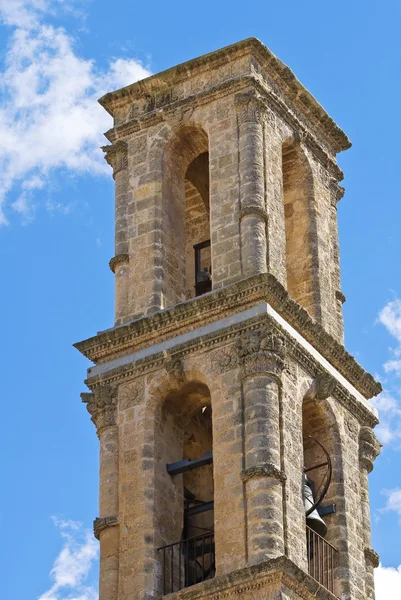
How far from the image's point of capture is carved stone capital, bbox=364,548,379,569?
40.4 meters

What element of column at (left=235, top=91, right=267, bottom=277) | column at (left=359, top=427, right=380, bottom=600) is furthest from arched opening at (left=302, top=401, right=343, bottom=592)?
column at (left=235, top=91, right=267, bottom=277)

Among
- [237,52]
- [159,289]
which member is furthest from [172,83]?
[159,289]

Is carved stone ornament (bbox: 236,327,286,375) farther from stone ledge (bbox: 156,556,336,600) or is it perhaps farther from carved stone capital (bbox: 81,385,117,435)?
stone ledge (bbox: 156,556,336,600)

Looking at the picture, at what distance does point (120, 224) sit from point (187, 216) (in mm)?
2210

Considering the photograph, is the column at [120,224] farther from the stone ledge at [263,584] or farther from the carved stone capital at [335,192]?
the stone ledge at [263,584]

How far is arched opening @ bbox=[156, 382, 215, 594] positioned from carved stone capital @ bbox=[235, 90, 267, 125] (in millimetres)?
4974

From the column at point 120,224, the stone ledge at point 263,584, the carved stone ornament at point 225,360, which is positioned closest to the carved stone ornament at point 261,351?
the carved stone ornament at point 225,360

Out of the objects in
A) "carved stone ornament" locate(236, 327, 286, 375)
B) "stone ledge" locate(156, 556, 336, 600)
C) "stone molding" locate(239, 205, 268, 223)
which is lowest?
"stone ledge" locate(156, 556, 336, 600)

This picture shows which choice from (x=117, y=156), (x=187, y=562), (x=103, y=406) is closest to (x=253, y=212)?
(x=117, y=156)

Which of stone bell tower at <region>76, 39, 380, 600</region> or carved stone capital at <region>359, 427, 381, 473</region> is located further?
carved stone capital at <region>359, 427, 381, 473</region>

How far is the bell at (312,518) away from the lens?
39.1 m

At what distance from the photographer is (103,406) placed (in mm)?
40531

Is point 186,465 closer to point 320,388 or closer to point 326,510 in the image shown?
point 326,510

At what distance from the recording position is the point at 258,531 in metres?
37.3
